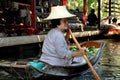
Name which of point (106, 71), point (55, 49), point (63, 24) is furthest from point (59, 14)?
point (106, 71)

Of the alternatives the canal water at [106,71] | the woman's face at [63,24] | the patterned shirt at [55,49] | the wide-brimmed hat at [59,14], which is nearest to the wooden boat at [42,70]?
the patterned shirt at [55,49]

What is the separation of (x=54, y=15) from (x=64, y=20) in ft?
0.87

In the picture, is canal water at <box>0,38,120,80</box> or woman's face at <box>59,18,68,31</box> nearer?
woman's face at <box>59,18,68,31</box>

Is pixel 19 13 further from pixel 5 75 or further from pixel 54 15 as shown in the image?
pixel 54 15

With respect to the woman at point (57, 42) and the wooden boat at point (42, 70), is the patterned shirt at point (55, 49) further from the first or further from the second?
the wooden boat at point (42, 70)

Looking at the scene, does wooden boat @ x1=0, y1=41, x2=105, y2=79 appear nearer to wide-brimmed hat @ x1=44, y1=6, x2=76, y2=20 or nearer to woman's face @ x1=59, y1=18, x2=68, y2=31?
woman's face @ x1=59, y1=18, x2=68, y2=31

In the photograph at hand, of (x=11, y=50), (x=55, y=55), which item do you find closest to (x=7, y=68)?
(x=55, y=55)

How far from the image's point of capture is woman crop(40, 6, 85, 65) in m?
7.55

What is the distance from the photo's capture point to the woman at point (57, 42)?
755 cm

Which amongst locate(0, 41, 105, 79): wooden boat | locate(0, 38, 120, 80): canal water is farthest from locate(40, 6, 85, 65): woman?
locate(0, 38, 120, 80): canal water

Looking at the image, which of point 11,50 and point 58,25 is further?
point 11,50

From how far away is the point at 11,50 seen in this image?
14438 millimetres

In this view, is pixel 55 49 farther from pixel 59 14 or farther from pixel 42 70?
pixel 59 14

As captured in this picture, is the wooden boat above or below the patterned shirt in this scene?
below
